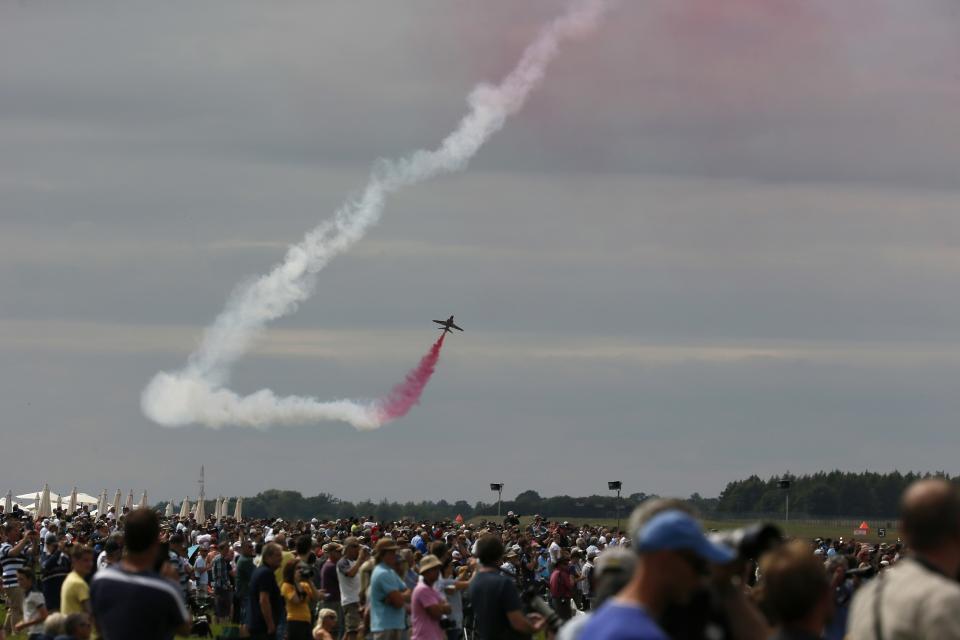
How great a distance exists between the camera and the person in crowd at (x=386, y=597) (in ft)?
46.8

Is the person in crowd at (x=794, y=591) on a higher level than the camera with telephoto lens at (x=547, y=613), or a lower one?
higher

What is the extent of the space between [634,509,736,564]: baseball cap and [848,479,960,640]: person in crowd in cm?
86

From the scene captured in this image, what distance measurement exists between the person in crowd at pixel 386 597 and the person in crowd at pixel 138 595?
682 cm

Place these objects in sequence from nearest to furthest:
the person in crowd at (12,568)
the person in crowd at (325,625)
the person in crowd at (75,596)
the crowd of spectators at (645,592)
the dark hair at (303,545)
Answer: the crowd of spectators at (645,592) → the person in crowd at (75,596) → the person in crowd at (325,625) → the dark hair at (303,545) → the person in crowd at (12,568)

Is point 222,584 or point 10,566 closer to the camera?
point 10,566

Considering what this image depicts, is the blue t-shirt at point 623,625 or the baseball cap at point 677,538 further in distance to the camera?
the baseball cap at point 677,538

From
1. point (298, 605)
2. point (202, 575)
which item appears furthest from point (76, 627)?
point (202, 575)

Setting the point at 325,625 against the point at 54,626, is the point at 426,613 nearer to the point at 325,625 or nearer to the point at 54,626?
the point at 325,625

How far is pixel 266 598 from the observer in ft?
47.4

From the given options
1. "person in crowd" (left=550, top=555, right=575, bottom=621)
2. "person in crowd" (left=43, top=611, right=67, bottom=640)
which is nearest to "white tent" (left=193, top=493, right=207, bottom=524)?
"person in crowd" (left=550, top=555, right=575, bottom=621)

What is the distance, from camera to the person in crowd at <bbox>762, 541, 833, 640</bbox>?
521cm

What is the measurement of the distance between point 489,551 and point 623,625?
685cm

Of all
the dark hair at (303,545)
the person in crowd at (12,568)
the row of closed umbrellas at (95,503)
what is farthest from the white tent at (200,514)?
the dark hair at (303,545)

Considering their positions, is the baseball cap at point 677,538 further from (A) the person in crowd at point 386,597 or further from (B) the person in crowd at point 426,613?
(A) the person in crowd at point 386,597
